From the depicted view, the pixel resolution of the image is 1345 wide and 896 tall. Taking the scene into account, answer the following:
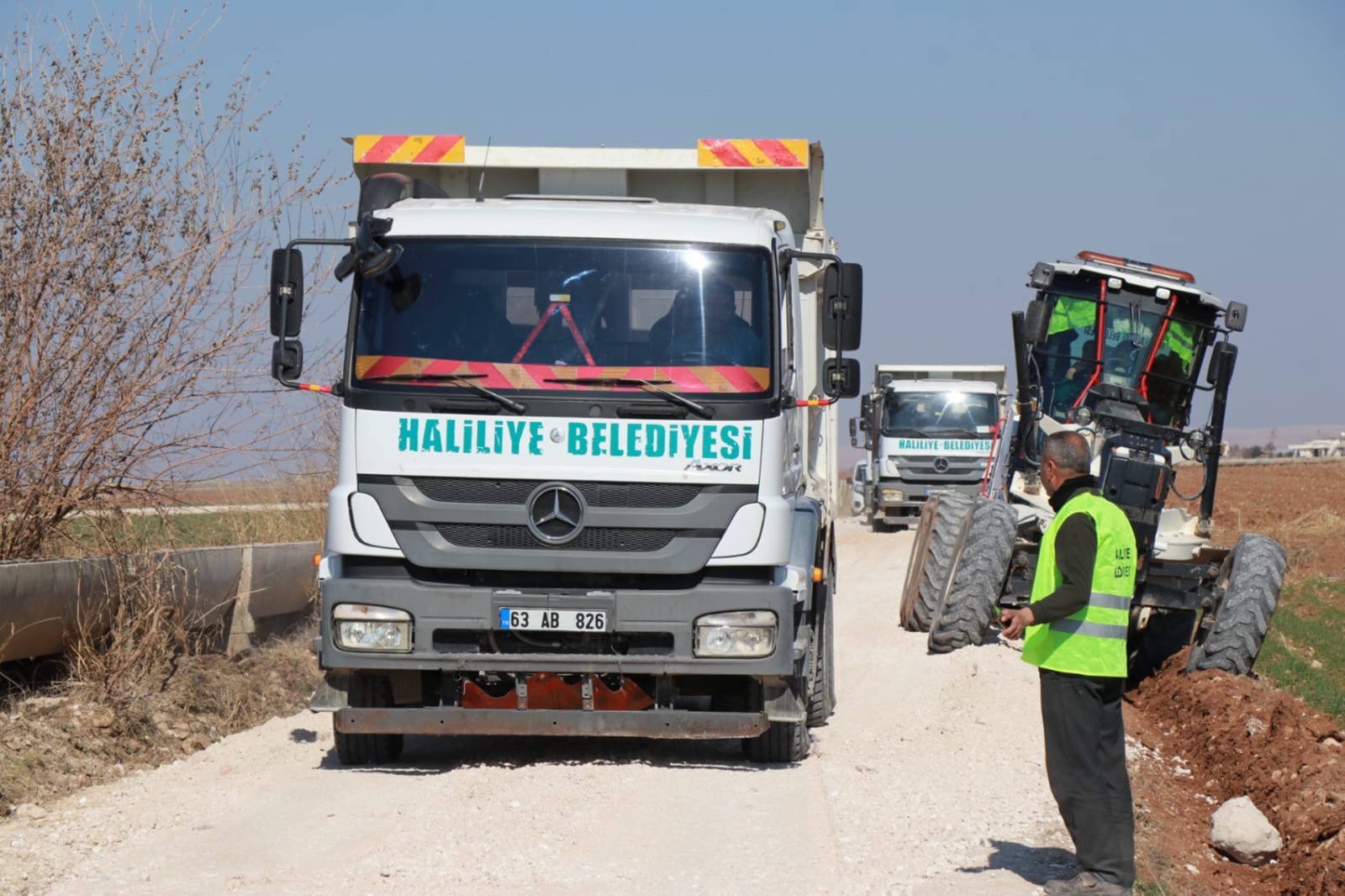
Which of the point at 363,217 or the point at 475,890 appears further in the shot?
the point at 363,217

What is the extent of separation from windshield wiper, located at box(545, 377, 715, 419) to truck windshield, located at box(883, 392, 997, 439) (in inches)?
790

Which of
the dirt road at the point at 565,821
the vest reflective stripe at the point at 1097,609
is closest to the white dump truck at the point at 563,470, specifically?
the dirt road at the point at 565,821

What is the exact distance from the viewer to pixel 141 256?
9422 mm

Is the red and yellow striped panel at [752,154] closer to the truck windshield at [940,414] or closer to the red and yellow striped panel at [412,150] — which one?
the red and yellow striped panel at [412,150]

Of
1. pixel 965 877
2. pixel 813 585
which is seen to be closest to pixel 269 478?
pixel 813 585

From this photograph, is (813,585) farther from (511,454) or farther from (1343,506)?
(1343,506)

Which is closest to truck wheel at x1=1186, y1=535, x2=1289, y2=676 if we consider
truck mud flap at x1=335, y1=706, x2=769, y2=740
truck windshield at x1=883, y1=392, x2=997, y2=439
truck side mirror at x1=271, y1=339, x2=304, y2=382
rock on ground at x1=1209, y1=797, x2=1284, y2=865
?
rock on ground at x1=1209, y1=797, x2=1284, y2=865

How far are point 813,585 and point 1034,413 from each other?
4.80 m

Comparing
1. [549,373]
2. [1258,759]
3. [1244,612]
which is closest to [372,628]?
[549,373]

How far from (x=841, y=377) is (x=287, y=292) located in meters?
2.89

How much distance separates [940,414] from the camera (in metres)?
27.4

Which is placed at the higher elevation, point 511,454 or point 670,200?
point 670,200

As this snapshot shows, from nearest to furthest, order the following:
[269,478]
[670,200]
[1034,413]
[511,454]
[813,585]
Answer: [511,454], [813,585], [670,200], [269,478], [1034,413]

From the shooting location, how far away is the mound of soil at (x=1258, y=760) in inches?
293
